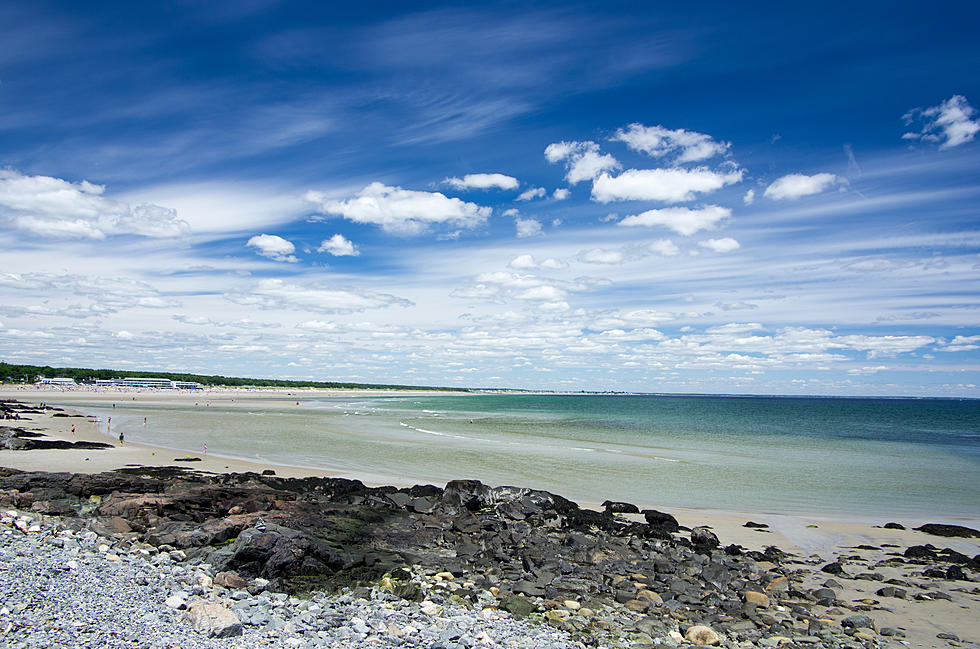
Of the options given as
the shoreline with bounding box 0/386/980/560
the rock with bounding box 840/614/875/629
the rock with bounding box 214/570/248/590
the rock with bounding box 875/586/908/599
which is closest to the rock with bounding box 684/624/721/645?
the rock with bounding box 840/614/875/629

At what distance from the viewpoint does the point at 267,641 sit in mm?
8086

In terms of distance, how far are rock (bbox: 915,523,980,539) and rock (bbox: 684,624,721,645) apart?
13.8 meters

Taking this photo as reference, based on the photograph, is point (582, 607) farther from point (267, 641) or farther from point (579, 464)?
point (579, 464)

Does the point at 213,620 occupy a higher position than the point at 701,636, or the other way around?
the point at 213,620

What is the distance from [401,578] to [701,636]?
5464 millimetres

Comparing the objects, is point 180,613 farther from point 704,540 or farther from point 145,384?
point 145,384

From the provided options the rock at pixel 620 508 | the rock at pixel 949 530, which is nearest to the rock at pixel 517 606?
the rock at pixel 620 508

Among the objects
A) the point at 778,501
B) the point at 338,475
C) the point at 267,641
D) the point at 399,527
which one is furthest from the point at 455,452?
the point at 267,641

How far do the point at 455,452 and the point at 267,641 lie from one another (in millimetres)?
31151

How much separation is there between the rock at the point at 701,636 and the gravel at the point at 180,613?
209cm

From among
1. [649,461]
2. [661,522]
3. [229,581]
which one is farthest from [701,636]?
[649,461]

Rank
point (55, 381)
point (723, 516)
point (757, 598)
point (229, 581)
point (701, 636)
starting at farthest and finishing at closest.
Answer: point (55, 381) < point (723, 516) < point (757, 598) < point (229, 581) < point (701, 636)

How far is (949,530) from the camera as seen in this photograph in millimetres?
19094

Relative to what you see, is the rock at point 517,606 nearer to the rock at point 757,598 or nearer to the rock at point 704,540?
the rock at point 757,598
